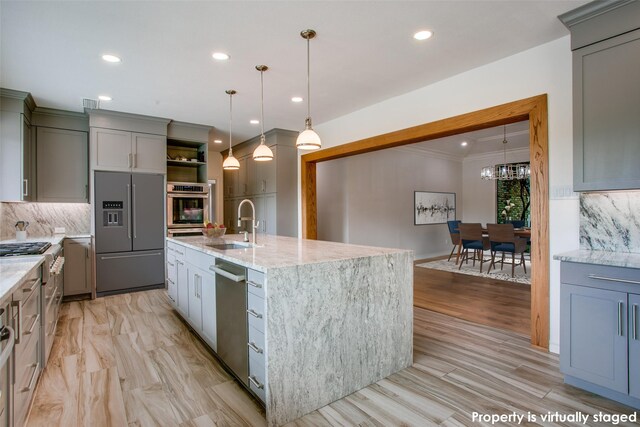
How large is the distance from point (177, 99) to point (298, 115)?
5.42 feet

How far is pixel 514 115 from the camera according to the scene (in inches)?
119

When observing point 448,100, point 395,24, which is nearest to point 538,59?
point 448,100

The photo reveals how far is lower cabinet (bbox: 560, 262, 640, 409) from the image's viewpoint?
199cm

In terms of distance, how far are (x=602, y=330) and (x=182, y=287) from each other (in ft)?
11.5

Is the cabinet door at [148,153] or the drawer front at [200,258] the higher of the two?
the cabinet door at [148,153]

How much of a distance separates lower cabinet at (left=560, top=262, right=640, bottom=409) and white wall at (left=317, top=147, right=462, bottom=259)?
4367mm

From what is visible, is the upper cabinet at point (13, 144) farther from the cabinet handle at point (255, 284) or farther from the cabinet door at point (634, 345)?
the cabinet door at point (634, 345)

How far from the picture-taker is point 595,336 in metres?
2.14

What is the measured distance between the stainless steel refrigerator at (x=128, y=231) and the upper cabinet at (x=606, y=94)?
509 cm

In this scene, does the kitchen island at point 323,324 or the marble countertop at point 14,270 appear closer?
the marble countertop at point 14,270

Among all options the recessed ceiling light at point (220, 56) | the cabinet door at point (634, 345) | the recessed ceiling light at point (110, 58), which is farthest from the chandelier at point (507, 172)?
the recessed ceiling light at point (110, 58)

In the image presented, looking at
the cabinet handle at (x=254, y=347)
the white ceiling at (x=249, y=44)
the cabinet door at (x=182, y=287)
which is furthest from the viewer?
the cabinet door at (x=182, y=287)

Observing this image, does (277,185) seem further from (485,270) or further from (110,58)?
(485,270)

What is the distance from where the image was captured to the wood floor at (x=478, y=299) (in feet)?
11.9
